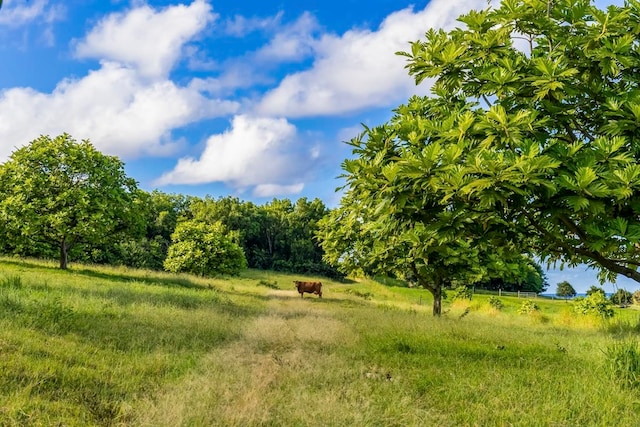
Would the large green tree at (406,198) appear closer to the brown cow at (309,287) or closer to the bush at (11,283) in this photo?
the bush at (11,283)

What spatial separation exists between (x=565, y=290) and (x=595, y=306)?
8468 cm

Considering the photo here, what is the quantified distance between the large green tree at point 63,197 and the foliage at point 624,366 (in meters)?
29.9

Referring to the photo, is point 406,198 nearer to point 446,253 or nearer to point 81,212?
point 446,253

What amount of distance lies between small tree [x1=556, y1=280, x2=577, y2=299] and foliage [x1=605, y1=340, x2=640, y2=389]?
103 metres

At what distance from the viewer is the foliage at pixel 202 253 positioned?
141 feet

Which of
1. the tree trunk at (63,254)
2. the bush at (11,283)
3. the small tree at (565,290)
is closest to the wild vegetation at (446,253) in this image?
the bush at (11,283)

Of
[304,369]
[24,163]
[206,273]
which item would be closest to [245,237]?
[206,273]

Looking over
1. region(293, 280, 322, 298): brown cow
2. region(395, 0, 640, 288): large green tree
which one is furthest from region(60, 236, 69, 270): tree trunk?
region(395, 0, 640, 288): large green tree

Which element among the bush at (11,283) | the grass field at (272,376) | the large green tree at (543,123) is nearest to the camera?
the large green tree at (543,123)

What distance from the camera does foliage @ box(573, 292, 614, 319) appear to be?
26.8 meters

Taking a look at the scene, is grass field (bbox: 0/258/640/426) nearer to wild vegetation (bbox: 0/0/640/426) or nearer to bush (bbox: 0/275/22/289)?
wild vegetation (bbox: 0/0/640/426)

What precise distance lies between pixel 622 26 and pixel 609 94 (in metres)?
0.99

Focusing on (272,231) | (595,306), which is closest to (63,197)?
(595,306)

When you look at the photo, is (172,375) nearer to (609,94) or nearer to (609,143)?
(609,143)
